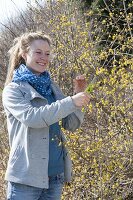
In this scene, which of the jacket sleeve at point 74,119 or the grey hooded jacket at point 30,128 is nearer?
the grey hooded jacket at point 30,128

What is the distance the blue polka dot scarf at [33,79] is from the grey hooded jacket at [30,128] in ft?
0.10

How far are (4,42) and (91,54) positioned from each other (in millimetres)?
4551

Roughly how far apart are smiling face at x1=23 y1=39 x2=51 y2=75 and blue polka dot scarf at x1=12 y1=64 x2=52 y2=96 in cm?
4

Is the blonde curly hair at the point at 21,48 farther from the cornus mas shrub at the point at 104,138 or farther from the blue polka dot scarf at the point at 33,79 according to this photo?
the cornus mas shrub at the point at 104,138

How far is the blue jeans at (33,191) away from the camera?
7.27 ft

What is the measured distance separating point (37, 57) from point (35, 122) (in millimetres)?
412

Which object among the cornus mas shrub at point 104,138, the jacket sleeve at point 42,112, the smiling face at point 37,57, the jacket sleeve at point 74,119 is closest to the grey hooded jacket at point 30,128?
the jacket sleeve at point 42,112

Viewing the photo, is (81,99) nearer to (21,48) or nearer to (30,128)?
(30,128)

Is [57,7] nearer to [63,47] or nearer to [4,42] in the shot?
[63,47]

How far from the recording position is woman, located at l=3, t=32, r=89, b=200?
2160mm

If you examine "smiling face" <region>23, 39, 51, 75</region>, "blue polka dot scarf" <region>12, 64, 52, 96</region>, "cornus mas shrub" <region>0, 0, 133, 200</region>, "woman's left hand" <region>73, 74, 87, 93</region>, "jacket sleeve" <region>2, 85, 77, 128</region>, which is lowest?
"cornus mas shrub" <region>0, 0, 133, 200</region>

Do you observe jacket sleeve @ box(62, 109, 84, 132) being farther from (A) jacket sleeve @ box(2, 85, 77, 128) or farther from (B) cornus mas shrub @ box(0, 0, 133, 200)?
(B) cornus mas shrub @ box(0, 0, 133, 200)

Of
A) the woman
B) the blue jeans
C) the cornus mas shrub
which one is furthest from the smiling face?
the cornus mas shrub

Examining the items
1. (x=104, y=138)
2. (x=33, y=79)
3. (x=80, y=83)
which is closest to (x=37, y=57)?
(x=33, y=79)
